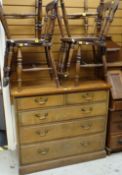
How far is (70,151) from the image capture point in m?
2.00

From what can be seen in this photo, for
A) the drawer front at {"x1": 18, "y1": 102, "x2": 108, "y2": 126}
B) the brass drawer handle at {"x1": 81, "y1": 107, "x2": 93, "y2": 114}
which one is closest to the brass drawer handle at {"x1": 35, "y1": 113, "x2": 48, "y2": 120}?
the drawer front at {"x1": 18, "y1": 102, "x2": 108, "y2": 126}

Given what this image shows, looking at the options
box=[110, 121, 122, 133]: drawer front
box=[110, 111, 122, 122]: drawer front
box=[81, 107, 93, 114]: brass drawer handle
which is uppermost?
box=[81, 107, 93, 114]: brass drawer handle

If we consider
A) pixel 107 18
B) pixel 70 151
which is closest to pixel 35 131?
pixel 70 151

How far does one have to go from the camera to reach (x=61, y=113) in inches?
73.1

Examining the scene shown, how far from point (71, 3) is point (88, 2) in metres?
0.18

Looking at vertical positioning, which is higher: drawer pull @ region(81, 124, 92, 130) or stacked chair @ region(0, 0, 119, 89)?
stacked chair @ region(0, 0, 119, 89)

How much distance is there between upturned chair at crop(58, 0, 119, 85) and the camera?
5.91 feet

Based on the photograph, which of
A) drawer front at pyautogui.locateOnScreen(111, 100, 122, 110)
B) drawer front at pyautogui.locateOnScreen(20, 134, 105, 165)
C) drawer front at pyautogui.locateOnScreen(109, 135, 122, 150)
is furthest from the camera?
drawer front at pyautogui.locateOnScreen(109, 135, 122, 150)

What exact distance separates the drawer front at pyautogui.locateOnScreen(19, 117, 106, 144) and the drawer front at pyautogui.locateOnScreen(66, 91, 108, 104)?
0.20 m

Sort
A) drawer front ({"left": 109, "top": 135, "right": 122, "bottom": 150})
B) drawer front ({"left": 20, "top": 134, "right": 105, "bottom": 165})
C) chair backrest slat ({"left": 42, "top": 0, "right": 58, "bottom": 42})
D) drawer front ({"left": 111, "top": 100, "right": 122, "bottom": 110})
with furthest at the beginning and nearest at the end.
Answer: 1. drawer front ({"left": 109, "top": 135, "right": 122, "bottom": 150})
2. drawer front ({"left": 111, "top": 100, "right": 122, "bottom": 110})
3. drawer front ({"left": 20, "top": 134, "right": 105, "bottom": 165})
4. chair backrest slat ({"left": 42, "top": 0, "right": 58, "bottom": 42})

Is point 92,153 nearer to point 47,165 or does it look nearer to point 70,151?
point 70,151

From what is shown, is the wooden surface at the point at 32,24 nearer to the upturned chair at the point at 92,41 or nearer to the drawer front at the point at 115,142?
the upturned chair at the point at 92,41

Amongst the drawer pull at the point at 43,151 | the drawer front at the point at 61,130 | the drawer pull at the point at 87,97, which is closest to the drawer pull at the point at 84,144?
the drawer front at the point at 61,130

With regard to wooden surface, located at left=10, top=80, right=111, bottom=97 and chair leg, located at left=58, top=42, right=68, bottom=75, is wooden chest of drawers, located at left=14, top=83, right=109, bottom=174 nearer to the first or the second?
wooden surface, located at left=10, top=80, right=111, bottom=97
